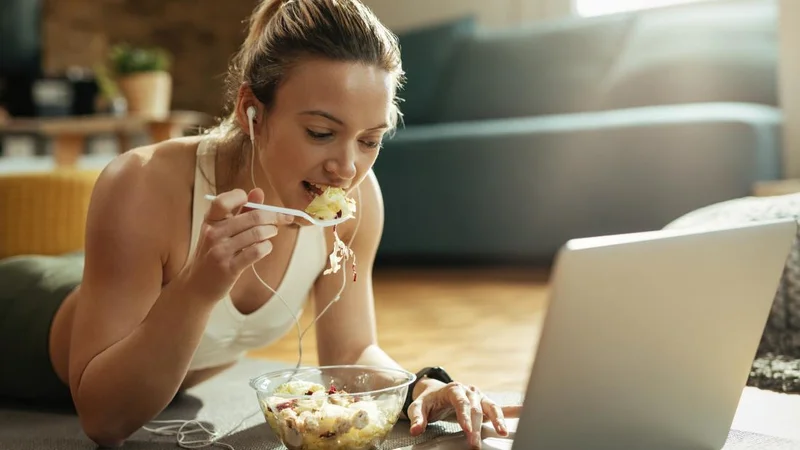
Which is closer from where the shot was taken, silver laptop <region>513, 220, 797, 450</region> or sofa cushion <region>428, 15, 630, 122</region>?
silver laptop <region>513, 220, 797, 450</region>

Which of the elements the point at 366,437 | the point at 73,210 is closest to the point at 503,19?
the point at 73,210

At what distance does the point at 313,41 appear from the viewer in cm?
125

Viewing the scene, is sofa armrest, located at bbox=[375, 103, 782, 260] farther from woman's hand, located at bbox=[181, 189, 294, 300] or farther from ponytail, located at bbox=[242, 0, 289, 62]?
woman's hand, located at bbox=[181, 189, 294, 300]

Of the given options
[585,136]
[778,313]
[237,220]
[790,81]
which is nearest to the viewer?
[237,220]

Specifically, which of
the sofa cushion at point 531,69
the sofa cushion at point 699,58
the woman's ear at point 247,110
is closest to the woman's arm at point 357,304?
the woman's ear at point 247,110

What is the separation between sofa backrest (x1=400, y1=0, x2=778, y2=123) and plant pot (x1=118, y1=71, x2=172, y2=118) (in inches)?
45.8

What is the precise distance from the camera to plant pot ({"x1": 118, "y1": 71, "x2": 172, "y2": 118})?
402 cm

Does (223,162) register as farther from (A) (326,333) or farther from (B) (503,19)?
(B) (503,19)

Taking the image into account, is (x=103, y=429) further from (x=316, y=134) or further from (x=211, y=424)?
(x=316, y=134)

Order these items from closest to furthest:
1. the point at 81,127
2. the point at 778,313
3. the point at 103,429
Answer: the point at 103,429, the point at 778,313, the point at 81,127

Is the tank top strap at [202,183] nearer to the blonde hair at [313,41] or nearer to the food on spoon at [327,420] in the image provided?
the blonde hair at [313,41]

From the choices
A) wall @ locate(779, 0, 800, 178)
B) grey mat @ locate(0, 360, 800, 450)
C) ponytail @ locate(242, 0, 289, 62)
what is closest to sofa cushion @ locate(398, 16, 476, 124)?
wall @ locate(779, 0, 800, 178)

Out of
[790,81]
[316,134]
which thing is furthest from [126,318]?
[790,81]

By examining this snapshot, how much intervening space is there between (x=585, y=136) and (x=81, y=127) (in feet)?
7.08
